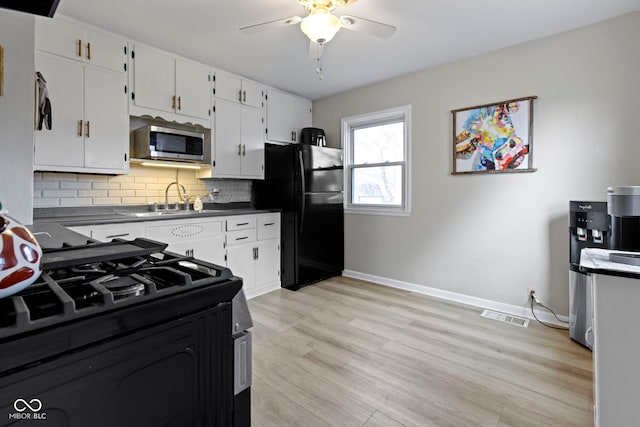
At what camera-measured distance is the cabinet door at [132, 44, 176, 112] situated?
2840mm

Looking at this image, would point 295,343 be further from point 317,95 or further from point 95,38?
point 317,95

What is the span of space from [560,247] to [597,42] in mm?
1655

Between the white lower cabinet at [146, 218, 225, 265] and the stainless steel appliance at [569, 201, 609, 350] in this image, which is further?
the white lower cabinet at [146, 218, 225, 265]

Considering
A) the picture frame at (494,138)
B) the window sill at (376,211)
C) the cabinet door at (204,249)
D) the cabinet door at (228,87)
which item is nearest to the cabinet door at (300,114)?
the cabinet door at (228,87)

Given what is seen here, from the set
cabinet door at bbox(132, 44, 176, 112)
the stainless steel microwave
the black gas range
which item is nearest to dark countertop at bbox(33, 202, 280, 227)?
the stainless steel microwave

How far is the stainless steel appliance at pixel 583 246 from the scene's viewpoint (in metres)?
2.30

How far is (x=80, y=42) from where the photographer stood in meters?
2.52

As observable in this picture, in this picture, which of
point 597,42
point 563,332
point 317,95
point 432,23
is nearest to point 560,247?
point 563,332

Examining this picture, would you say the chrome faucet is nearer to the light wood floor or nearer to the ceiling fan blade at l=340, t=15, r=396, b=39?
the light wood floor

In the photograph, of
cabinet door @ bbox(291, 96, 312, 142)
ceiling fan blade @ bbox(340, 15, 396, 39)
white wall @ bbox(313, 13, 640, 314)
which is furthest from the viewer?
cabinet door @ bbox(291, 96, 312, 142)

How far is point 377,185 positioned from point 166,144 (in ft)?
7.89

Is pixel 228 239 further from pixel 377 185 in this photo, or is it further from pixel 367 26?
pixel 367 26

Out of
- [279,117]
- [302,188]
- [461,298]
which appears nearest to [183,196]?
[302,188]

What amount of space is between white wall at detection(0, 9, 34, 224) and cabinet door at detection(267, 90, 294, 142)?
2.33 meters
